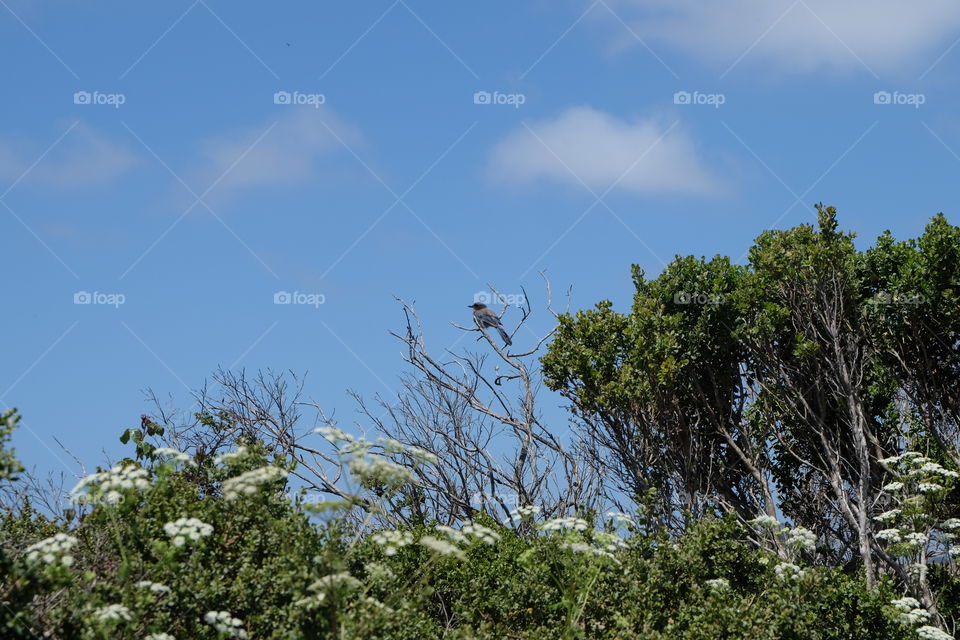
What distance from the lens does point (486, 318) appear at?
44.5 feet

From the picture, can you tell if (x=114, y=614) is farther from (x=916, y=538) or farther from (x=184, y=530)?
(x=916, y=538)

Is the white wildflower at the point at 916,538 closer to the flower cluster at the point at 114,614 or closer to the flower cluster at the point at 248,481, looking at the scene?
the flower cluster at the point at 248,481

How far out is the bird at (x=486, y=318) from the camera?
13.5m

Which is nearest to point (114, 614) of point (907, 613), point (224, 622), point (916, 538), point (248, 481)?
point (224, 622)

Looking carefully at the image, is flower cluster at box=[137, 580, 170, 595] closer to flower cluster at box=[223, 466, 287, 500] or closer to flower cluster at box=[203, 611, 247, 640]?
flower cluster at box=[203, 611, 247, 640]

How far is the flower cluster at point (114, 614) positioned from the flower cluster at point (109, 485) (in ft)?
2.90

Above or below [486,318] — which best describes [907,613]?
below

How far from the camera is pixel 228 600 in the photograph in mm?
6391

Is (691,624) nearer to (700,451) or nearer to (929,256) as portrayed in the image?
(700,451)

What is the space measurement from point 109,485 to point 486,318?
7.93 meters

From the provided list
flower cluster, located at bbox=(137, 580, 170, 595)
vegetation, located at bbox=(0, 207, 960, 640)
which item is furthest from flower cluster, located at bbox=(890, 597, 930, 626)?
flower cluster, located at bbox=(137, 580, 170, 595)

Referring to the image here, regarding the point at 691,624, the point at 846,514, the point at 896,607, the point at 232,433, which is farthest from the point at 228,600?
the point at 846,514

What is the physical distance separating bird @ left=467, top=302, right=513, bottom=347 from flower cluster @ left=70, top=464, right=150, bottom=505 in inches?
293

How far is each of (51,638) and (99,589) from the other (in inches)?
14.8
